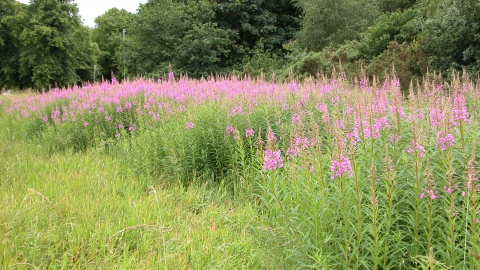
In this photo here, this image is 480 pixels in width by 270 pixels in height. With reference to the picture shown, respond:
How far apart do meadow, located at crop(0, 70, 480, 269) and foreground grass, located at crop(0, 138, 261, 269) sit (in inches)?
0.7

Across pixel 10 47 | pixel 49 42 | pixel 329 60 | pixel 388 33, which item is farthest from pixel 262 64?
pixel 10 47

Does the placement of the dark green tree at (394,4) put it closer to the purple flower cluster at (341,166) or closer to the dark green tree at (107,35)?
the purple flower cluster at (341,166)

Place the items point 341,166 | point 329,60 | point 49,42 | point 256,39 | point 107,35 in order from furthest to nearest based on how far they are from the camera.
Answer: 1. point 107,35
2. point 49,42
3. point 256,39
4. point 329,60
5. point 341,166

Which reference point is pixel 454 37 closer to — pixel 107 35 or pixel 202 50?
pixel 202 50

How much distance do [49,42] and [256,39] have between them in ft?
66.5

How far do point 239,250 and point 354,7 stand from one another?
61.2 feet

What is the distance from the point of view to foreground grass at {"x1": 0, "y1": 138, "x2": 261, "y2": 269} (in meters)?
3.02

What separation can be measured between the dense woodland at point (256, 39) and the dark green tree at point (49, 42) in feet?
0.32

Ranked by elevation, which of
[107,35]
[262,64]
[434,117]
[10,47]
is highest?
[107,35]

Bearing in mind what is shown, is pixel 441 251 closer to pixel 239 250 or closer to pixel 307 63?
pixel 239 250

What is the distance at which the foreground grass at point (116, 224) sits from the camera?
302cm

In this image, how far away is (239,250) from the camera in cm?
333

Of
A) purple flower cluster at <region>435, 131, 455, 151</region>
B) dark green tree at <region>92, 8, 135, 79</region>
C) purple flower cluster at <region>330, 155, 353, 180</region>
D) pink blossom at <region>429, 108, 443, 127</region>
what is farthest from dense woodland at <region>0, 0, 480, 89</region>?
dark green tree at <region>92, 8, 135, 79</region>

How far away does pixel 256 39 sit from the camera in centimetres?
2512
